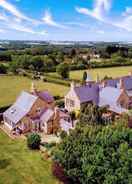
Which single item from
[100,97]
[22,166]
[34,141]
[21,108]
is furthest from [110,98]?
[22,166]

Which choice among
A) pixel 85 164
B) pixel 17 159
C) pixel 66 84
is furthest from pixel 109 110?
pixel 66 84

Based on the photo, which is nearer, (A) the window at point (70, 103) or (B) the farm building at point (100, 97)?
(B) the farm building at point (100, 97)

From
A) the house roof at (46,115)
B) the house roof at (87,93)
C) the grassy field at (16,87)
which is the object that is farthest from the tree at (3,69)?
the house roof at (46,115)

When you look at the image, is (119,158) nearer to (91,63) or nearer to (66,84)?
(66,84)

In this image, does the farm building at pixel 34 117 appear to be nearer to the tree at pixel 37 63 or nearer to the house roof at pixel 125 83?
the house roof at pixel 125 83

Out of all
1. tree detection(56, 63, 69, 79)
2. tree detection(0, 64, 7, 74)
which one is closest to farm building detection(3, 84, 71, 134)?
tree detection(56, 63, 69, 79)

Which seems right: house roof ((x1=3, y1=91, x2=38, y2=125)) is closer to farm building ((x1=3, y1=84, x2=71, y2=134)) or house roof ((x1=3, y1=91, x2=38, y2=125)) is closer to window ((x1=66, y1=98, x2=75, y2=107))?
farm building ((x1=3, y1=84, x2=71, y2=134))
